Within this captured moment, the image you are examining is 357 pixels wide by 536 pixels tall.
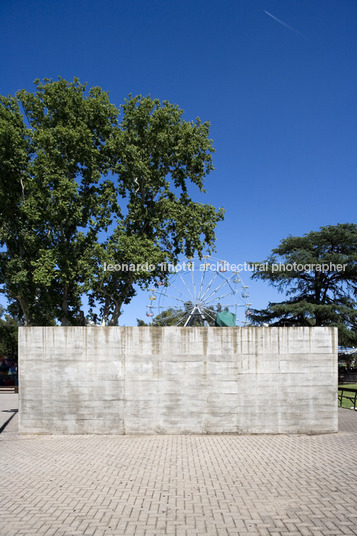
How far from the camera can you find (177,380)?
10516 mm

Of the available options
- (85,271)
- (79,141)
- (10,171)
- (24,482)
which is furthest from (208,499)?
(10,171)

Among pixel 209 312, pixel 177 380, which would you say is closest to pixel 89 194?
pixel 177 380

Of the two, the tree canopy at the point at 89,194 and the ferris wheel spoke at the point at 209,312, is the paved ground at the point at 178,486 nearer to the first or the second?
the tree canopy at the point at 89,194

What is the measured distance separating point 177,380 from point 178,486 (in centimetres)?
414

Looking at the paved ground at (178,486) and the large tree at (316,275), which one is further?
the large tree at (316,275)

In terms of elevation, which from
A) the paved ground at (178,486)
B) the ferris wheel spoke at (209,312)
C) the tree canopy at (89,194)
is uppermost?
the tree canopy at (89,194)

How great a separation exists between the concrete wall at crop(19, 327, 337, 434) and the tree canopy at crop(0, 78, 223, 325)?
6.82 m

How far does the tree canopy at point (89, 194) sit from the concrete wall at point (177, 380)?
682 cm

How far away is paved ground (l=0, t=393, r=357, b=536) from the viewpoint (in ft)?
16.6

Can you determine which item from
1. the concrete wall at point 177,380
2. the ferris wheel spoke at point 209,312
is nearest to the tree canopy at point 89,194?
the concrete wall at point 177,380

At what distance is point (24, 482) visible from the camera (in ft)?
22.0

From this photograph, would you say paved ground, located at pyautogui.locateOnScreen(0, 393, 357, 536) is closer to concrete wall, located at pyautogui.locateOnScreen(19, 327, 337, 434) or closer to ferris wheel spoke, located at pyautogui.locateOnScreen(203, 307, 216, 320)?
concrete wall, located at pyautogui.locateOnScreen(19, 327, 337, 434)

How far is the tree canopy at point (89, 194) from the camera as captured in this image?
17.5 metres

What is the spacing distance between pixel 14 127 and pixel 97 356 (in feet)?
42.9
